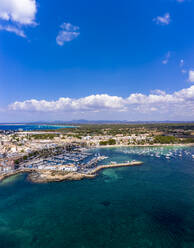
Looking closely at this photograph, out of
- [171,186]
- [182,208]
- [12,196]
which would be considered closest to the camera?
[182,208]

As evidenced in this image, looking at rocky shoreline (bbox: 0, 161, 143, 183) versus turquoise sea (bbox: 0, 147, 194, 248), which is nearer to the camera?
turquoise sea (bbox: 0, 147, 194, 248)

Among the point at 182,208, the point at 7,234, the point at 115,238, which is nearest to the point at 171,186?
the point at 182,208

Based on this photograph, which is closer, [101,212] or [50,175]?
[101,212]

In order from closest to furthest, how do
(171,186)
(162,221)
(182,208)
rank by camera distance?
(162,221)
(182,208)
(171,186)

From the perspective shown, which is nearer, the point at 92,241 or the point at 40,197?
the point at 92,241

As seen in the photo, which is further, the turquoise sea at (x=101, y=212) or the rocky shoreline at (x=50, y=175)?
the rocky shoreline at (x=50, y=175)

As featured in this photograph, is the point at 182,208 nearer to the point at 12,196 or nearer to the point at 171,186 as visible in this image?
the point at 171,186

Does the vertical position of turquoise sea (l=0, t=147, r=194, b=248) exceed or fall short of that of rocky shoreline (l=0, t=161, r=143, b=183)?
it falls short

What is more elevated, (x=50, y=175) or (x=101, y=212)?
(x=50, y=175)
